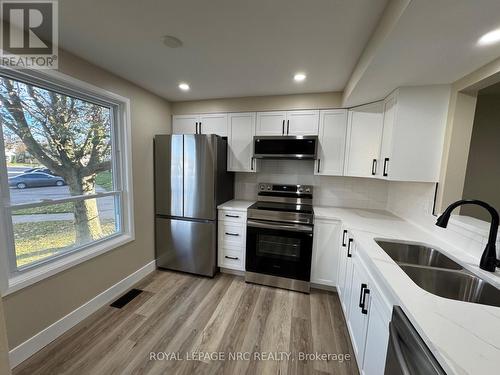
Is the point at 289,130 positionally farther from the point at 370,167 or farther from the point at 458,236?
the point at 458,236

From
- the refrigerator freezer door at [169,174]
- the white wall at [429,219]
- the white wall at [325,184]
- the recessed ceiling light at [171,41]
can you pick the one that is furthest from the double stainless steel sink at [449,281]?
the refrigerator freezer door at [169,174]

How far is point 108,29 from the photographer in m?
1.44

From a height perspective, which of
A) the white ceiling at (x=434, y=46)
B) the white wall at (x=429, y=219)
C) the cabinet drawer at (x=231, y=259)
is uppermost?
the white ceiling at (x=434, y=46)

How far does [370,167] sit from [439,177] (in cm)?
73

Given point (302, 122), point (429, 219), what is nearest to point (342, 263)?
point (429, 219)

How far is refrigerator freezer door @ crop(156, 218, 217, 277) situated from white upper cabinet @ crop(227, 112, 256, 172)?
0.89 metres

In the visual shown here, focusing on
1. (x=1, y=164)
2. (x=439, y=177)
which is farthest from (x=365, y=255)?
(x=1, y=164)

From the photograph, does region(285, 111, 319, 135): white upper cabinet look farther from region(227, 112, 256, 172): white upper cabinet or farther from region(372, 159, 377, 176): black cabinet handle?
region(372, 159, 377, 176): black cabinet handle

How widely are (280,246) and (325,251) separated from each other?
53 centimetres

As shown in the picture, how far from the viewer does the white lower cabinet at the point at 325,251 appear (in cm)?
236

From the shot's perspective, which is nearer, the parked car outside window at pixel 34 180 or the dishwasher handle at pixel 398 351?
the dishwasher handle at pixel 398 351

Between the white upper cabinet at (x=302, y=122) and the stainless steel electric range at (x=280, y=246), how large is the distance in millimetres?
1003

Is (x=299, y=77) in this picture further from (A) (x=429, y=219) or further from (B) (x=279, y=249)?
(B) (x=279, y=249)
